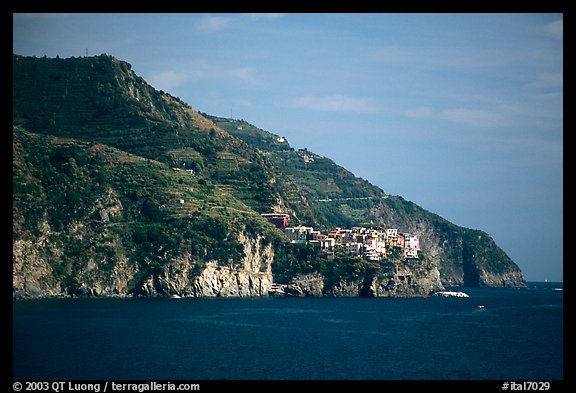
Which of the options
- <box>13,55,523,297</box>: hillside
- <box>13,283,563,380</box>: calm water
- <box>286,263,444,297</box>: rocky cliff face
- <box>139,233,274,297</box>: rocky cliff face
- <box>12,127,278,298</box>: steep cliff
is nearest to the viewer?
<box>13,283,563,380</box>: calm water

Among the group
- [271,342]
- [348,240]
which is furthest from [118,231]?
[271,342]

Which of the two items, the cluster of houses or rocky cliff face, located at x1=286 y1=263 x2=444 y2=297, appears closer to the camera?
rocky cliff face, located at x1=286 y1=263 x2=444 y2=297

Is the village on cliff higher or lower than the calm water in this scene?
higher

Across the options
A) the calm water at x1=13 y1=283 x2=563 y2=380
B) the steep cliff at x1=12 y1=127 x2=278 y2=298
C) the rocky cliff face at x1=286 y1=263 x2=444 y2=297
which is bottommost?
the calm water at x1=13 y1=283 x2=563 y2=380

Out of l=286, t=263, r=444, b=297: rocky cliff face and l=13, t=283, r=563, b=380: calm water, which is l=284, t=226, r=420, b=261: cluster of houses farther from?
l=13, t=283, r=563, b=380: calm water

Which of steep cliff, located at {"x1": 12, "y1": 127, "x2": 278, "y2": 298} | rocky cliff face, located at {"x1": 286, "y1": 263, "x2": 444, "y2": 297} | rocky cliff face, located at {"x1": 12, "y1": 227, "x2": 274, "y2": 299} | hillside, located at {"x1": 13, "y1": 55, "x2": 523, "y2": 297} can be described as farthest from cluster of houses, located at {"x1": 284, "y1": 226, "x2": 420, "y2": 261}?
rocky cliff face, located at {"x1": 12, "y1": 227, "x2": 274, "y2": 299}
